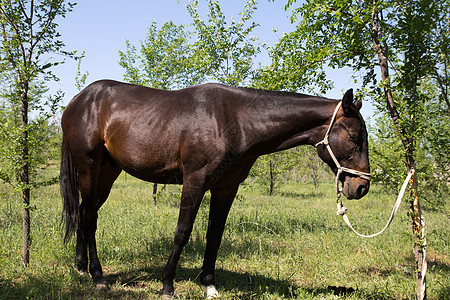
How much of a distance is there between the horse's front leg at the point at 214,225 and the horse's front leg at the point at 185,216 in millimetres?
481

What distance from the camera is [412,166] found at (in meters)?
3.44

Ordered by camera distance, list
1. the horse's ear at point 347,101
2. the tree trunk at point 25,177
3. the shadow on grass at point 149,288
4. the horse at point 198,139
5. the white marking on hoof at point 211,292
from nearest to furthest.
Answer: the horse's ear at point 347,101
the horse at point 198,139
the shadow on grass at point 149,288
the white marking on hoof at point 211,292
the tree trunk at point 25,177

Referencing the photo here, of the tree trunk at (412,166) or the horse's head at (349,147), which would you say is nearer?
the horse's head at (349,147)

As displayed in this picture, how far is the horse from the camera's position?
3.34 meters

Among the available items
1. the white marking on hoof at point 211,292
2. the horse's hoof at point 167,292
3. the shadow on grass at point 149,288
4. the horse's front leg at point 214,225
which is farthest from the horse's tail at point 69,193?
the white marking on hoof at point 211,292

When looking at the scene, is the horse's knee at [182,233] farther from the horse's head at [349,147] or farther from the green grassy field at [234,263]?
the horse's head at [349,147]

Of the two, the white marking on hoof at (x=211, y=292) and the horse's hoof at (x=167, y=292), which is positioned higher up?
the horse's hoof at (x=167, y=292)

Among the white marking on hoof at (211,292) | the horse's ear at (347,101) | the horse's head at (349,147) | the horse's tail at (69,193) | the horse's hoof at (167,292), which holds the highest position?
the horse's ear at (347,101)

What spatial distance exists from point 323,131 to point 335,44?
4.81ft

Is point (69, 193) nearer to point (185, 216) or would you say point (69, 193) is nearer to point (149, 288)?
point (149, 288)

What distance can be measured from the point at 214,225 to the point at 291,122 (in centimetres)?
171

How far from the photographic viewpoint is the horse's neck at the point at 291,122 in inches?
135

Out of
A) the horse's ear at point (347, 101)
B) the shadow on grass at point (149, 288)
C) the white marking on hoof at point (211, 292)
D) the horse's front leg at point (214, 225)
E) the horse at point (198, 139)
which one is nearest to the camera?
the horse's ear at point (347, 101)

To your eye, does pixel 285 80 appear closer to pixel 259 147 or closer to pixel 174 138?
pixel 259 147
